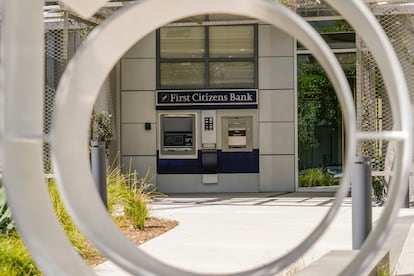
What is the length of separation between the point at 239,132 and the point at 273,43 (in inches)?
89.0

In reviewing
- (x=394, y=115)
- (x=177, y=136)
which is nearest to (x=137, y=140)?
(x=177, y=136)

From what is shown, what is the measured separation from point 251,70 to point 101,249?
15.2 metres

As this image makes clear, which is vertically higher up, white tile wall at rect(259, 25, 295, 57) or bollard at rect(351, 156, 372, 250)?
white tile wall at rect(259, 25, 295, 57)

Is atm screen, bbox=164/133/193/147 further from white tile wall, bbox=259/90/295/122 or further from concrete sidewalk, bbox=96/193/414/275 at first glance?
concrete sidewalk, bbox=96/193/414/275

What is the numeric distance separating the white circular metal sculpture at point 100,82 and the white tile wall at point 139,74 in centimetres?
1489

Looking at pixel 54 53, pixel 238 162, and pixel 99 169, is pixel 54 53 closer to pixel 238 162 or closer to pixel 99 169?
pixel 238 162

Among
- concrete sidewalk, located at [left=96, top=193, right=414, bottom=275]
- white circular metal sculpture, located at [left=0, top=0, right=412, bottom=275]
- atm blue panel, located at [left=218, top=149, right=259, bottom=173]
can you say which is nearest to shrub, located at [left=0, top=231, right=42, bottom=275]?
concrete sidewalk, located at [left=96, top=193, right=414, bottom=275]

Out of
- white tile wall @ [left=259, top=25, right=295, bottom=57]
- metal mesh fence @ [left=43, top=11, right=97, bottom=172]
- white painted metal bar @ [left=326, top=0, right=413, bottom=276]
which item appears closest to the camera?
white painted metal bar @ [left=326, top=0, right=413, bottom=276]

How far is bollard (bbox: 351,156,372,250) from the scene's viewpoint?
7.65 meters

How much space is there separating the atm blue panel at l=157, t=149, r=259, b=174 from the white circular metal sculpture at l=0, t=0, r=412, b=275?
1482cm

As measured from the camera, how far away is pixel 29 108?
13.0ft

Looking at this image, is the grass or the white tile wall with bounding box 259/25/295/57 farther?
the white tile wall with bounding box 259/25/295/57

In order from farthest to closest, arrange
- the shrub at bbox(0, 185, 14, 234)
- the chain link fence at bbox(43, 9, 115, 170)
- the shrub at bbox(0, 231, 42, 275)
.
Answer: the chain link fence at bbox(43, 9, 115, 170), the shrub at bbox(0, 185, 14, 234), the shrub at bbox(0, 231, 42, 275)

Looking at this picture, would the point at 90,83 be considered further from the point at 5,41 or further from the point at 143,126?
the point at 143,126
